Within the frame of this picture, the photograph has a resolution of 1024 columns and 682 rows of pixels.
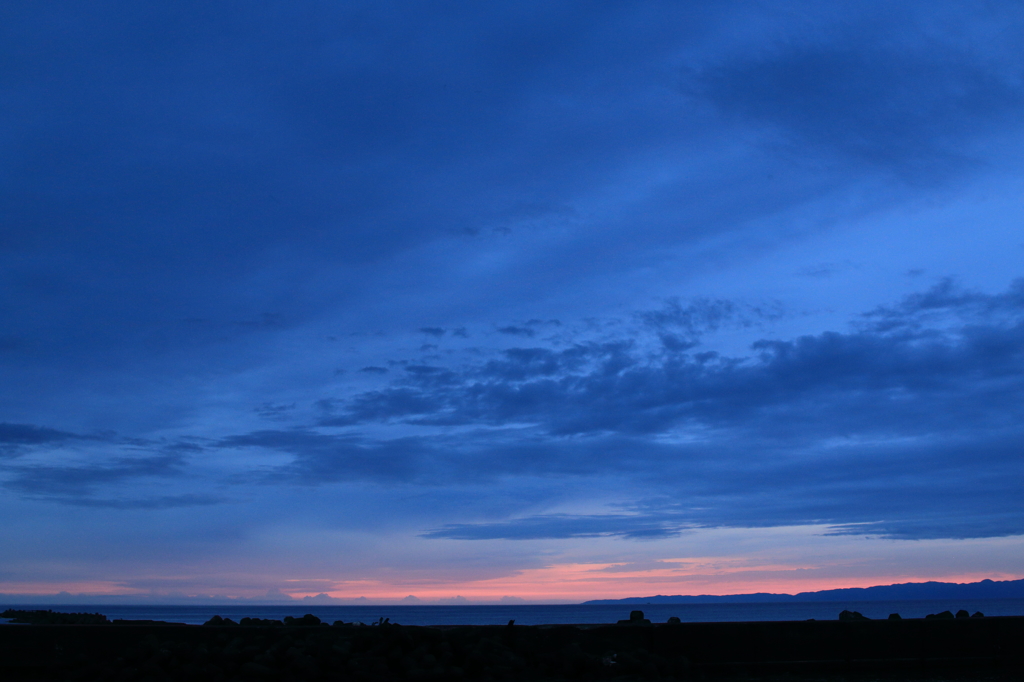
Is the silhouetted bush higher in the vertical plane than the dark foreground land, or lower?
higher

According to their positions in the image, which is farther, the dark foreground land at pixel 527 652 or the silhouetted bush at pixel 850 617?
the silhouetted bush at pixel 850 617

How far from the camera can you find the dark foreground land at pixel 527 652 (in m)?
11.2

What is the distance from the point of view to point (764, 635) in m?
12.5

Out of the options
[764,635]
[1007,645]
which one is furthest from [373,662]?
[1007,645]

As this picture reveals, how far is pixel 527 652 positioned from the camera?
1183cm

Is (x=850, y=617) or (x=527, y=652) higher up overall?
(x=850, y=617)

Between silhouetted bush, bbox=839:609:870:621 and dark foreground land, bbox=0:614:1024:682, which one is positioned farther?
silhouetted bush, bbox=839:609:870:621

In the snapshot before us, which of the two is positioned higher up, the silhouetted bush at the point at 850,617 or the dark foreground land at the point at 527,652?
the silhouetted bush at the point at 850,617

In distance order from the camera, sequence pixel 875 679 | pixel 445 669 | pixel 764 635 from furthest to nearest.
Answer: pixel 764 635 < pixel 875 679 < pixel 445 669

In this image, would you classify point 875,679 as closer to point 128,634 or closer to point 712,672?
point 712,672

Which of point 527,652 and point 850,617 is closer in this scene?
point 527,652

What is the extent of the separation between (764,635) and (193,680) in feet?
27.7

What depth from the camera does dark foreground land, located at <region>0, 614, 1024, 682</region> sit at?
36.7ft

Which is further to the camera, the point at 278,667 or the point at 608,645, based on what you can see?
the point at 608,645
